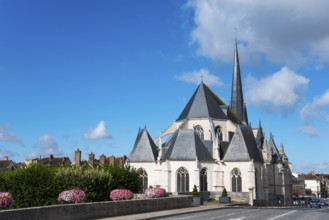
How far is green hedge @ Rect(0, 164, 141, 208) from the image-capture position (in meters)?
22.4

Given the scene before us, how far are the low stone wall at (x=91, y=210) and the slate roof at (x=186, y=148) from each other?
76.4 feet

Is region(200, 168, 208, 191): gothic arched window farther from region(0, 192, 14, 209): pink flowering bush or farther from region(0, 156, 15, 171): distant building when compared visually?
region(0, 156, 15, 171): distant building

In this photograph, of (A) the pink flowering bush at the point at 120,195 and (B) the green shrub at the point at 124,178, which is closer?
(A) the pink flowering bush at the point at 120,195

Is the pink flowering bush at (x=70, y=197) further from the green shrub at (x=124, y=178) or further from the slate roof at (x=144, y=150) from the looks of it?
the slate roof at (x=144, y=150)

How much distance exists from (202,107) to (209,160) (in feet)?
33.4

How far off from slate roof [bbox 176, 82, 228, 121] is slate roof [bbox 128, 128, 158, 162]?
7.76 metres

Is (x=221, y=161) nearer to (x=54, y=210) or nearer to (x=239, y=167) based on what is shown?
(x=239, y=167)

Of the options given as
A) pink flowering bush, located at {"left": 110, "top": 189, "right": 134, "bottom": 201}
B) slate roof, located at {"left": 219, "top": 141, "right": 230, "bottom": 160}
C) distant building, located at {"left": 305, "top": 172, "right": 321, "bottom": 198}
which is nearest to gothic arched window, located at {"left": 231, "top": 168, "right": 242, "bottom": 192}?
slate roof, located at {"left": 219, "top": 141, "right": 230, "bottom": 160}

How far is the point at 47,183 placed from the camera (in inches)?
899

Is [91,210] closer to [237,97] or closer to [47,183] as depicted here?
[47,183]

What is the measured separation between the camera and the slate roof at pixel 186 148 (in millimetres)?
50469

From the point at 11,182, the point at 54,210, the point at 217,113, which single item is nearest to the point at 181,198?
the point at 11,182

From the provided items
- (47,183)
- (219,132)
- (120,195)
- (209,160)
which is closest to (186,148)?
(209,160)

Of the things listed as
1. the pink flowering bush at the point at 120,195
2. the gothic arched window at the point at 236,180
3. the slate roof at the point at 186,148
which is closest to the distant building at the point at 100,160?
the slate roof at the point at 186,148
